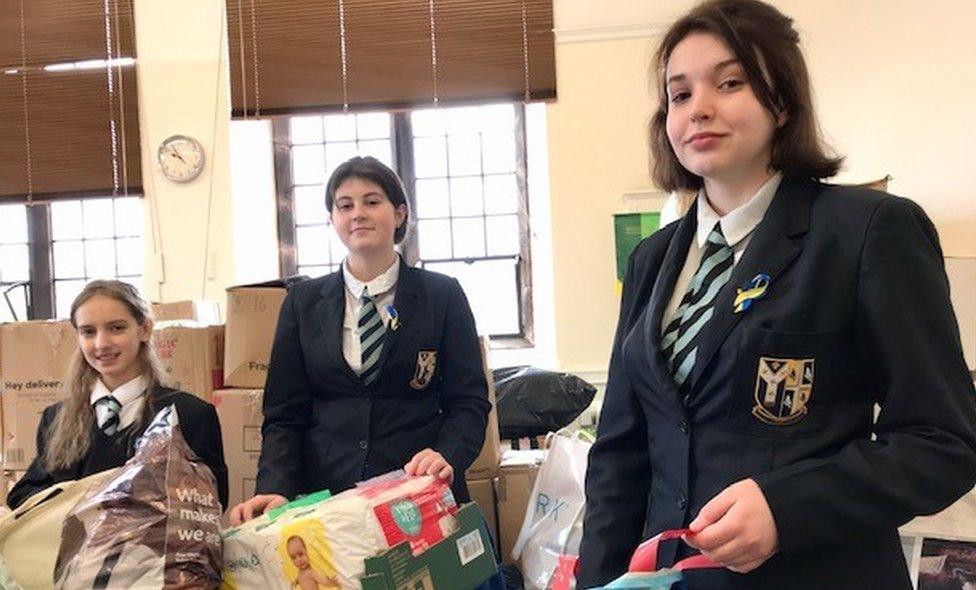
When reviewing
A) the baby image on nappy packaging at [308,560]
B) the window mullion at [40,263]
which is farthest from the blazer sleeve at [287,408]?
the window mullion at [40,263]

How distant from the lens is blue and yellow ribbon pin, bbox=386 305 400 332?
186 cm

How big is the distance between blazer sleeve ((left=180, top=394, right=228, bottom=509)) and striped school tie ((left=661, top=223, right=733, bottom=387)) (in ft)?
4.56

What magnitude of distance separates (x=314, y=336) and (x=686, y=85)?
1207 millimetres

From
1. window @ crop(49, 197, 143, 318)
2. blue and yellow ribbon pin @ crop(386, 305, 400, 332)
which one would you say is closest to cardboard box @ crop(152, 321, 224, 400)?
blue and yellow ribbon pin @ crop(386, 305, 400, 332)

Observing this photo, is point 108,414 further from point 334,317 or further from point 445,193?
point 445,193

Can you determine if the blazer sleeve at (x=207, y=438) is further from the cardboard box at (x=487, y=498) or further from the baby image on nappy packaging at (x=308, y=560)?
the cardboard box at (x=487, y=498)

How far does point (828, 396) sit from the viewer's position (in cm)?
82

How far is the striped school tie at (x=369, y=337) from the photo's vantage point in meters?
1.82

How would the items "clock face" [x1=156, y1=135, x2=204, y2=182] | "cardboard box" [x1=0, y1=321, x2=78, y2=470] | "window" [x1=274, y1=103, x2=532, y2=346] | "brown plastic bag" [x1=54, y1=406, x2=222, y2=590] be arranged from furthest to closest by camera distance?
"window" [x1=274, y1=103, x2=532, y2=346], "clock face" [x1=156, y1=135, x2=204, y2=182], "cardboard box" [x1=0, y1=321, x2=78, y2=470], "brown plastic bag" [x1=54, y1=406, x2=222, y2=590]

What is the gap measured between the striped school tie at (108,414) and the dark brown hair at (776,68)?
1653 mm

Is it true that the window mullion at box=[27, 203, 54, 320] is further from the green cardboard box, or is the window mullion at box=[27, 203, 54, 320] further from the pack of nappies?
the green cardboard box

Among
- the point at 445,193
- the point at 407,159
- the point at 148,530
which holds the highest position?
the point at 407,159

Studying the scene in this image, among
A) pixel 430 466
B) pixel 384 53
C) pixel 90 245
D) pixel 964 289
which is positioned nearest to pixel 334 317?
pixel 430 466

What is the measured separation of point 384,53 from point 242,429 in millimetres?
2130
